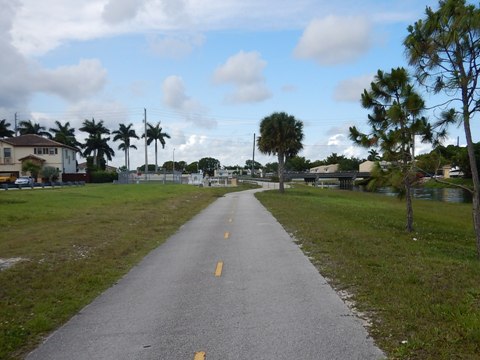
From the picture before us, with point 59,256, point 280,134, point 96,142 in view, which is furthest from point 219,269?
point 96,142

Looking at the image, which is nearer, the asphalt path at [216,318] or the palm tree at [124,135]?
the asphalt path at [216,318]

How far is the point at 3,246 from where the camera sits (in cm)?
1385

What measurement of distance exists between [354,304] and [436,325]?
4.71ft

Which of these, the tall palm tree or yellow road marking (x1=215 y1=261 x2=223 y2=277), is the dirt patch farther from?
the tall palm tree

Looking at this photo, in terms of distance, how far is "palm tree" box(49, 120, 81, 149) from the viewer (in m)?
106

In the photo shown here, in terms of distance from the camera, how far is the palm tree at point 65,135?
4176 inches

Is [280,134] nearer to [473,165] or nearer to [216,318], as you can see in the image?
[473,165]

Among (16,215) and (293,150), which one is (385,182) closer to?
(16,215)

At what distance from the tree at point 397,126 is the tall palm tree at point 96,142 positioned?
9423 centimetres

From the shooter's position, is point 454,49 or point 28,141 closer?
A: point 454,49

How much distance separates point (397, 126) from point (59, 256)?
1206 centimetres

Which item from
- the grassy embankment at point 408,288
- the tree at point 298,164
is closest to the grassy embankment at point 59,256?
the grassy embankment at point 408,288

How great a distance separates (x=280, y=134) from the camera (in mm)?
53344

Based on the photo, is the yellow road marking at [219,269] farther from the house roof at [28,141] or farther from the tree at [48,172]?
the house roof at [28,141]
